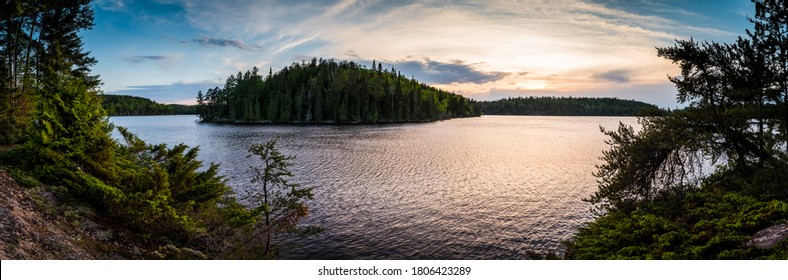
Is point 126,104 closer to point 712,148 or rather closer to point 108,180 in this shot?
point 108,180

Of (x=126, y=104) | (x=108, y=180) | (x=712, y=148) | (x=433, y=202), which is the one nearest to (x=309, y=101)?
(x=126, y=104)

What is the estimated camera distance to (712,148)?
11.7 m

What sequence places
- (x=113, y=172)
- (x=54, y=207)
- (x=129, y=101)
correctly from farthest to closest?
(x=129, y=101) → (x=113, y=172) → (x=54, y=207)

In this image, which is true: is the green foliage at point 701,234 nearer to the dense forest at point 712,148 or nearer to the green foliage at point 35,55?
the dense forest at point 712,148

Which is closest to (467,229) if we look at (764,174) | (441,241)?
(441,241)

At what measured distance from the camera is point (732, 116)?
35.9 feet

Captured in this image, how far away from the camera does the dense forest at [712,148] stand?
845 centimetres

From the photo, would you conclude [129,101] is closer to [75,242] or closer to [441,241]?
[75,242]

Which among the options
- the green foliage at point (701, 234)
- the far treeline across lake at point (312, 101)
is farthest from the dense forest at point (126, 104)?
the far treeline across lake at point (312, 101)

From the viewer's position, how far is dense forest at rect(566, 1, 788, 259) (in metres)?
Answer: 8.45

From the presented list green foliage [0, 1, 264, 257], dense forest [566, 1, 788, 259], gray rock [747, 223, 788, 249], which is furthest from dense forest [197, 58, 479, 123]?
gray rock [747, 223, 788, 249]

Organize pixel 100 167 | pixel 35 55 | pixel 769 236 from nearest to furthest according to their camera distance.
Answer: pixel 769 236 < pixel 100 167 < pixel 35 55

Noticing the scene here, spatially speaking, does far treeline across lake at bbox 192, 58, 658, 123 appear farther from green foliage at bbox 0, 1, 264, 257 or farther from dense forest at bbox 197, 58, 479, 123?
green foliage at bbox 0, 1, 264, 257

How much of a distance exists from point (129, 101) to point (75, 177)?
8.53m
